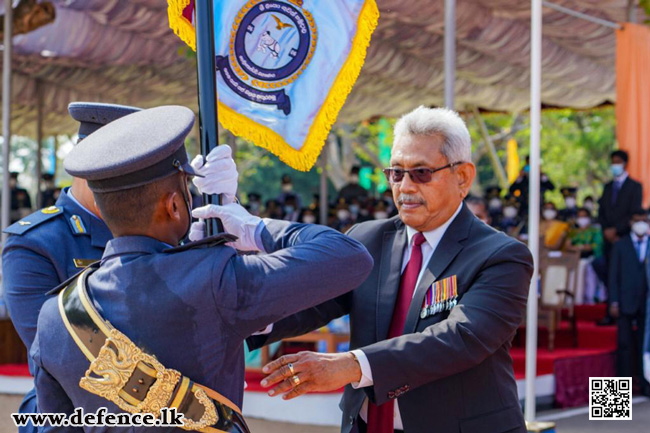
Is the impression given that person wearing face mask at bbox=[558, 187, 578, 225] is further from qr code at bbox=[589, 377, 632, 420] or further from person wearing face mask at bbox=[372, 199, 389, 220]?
qr code at bbox=[589, 377, 632, 420]

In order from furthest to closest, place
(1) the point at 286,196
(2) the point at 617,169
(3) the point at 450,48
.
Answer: (1) the point at 286,196 → (2) the point at 617,169 → (3) the point at 450,48

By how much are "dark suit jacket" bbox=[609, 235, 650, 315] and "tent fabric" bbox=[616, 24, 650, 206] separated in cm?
133

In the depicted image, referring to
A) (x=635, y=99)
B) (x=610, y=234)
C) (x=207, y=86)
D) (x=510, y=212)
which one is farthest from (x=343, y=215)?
(x=207, y=86)

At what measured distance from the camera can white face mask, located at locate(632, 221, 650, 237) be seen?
8898 millimetres

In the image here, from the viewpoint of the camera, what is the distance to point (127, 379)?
1747mm

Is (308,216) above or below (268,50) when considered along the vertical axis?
below

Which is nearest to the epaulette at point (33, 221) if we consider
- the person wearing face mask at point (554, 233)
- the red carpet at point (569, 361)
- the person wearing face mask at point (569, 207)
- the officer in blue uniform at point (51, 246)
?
the officer in blue uniform at point (51, 246)

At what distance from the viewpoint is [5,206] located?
7.54 m

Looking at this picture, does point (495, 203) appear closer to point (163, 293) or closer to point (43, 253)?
point (43, 253)

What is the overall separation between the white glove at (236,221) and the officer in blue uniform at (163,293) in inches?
4.4

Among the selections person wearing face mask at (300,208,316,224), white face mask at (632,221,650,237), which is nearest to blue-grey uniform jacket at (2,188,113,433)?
white face mask at (632,221,650,237)

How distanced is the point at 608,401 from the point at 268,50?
5.65 m

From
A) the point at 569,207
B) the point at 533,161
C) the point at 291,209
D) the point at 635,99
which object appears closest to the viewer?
the point at 533,161

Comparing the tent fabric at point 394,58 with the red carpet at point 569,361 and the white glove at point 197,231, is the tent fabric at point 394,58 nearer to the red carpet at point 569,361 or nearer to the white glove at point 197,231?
the red carpet at point 569,361
